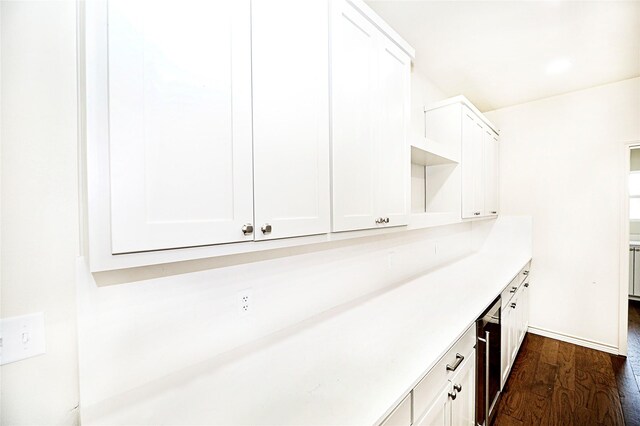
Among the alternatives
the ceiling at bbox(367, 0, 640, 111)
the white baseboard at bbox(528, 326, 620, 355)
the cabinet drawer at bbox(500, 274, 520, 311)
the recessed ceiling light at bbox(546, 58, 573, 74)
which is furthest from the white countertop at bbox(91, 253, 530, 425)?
the white baseboard at bbox(528, 326, 620, 355)

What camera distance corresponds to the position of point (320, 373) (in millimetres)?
986

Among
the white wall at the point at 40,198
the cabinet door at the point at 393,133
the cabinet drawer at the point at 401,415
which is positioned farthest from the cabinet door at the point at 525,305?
the white wall at the point at 40,198

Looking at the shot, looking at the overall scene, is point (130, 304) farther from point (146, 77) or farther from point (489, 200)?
point (489, 200)

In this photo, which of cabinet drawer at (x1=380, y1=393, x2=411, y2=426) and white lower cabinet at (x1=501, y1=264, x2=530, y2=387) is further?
white lower cabinet at (x1=501, y1=264, x2=530, y2=387)

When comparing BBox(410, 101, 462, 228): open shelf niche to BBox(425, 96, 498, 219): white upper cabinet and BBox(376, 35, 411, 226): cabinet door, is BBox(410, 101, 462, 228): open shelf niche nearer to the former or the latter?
BBox(425, 96, 498, 219): white upper cabinet

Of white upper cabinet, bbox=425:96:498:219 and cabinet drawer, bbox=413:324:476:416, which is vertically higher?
white upper cabinet, bbox=425:96:498:219

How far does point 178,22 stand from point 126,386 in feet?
3.44

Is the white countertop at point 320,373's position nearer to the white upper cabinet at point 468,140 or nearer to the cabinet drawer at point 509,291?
the cabinet drawer at point 509,291

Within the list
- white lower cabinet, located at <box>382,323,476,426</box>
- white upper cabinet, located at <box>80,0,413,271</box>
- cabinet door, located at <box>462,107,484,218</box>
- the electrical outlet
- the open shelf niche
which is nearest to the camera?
white upper cabinet, located at <box>80,0,413,271</box>

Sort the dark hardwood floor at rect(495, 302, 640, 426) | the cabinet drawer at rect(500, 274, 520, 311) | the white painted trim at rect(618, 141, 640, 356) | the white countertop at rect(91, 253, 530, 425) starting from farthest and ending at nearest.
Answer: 1. the white painted trim at rect(618, 141, 640, 356)
2. the cabinet drawer at rect(500, 274, 520, 311)
3. the dark hardwood floor at rect(495, 302, 640, 426)
4. the white countertop at rect(91, 253, 530, 425)

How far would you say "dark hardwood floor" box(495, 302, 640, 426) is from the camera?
1954 millimetres

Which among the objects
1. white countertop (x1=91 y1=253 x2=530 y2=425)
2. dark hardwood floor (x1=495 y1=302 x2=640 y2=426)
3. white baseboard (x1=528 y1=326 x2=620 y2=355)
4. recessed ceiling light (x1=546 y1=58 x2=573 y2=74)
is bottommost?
dark hardwood floor (x1=495 y1=302 x2=640 y2=426)

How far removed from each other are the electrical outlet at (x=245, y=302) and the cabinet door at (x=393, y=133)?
0.69 m

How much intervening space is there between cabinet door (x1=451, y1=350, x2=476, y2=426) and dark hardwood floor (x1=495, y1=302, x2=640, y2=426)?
2.31 ft
